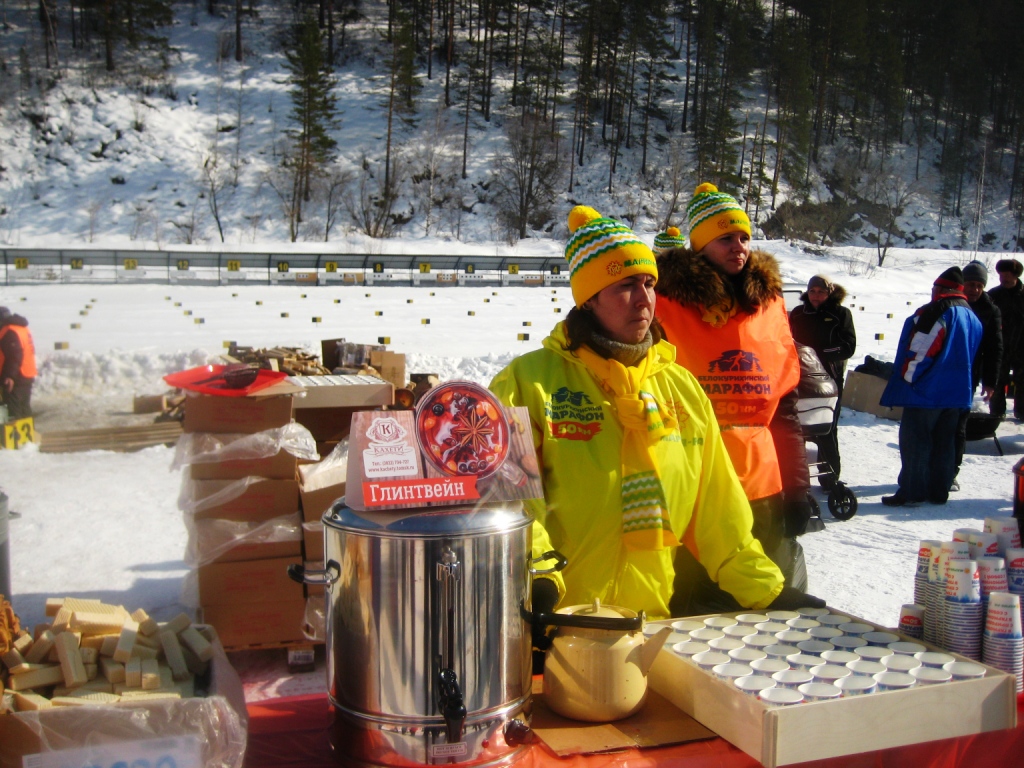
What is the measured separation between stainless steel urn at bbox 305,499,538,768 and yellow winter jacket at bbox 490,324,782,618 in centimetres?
61

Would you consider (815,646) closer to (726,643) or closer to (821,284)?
(726,643)

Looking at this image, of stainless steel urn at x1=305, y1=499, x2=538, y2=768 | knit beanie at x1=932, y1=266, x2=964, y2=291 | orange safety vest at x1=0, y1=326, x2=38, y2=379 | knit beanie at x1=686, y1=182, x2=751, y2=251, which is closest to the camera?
stainless steel urn at x1=305, y1=499, x2=538, y2=768

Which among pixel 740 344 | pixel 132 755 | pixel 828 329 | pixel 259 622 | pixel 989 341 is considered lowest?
pixel 259 622

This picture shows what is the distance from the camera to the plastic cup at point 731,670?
1765 mm

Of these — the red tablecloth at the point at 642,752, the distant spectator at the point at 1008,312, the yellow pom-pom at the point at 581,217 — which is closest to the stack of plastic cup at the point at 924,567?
the red tablecloth at the point at 642,752

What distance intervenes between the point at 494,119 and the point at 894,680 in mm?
54260

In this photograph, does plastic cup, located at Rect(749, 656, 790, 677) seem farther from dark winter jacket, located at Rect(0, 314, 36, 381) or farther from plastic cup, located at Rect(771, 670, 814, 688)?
dark winter jacket, located at Rect(0, 314, 36, 381)

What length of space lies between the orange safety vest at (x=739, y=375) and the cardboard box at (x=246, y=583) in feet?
6.99

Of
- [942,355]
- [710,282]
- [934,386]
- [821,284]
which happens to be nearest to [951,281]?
[942,355]

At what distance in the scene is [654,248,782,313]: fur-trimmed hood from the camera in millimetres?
3164

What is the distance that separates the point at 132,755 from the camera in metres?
1.79

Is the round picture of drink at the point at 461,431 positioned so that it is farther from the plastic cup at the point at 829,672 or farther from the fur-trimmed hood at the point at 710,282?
the fur-trimmed hood at the point at 710,282

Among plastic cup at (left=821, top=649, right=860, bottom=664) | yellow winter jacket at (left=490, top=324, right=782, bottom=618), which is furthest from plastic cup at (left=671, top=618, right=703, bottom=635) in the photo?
plastic cup at (left=821, top=649, right=860, bottom=664)

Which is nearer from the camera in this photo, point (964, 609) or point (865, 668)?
point (865, 668)
